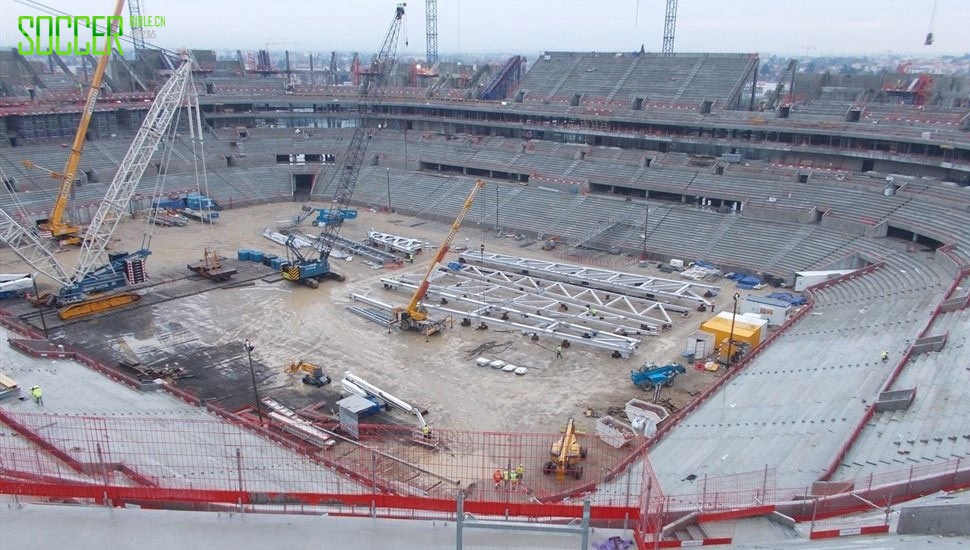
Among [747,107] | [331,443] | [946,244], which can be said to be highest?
[747,107]

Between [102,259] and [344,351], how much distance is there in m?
24.8

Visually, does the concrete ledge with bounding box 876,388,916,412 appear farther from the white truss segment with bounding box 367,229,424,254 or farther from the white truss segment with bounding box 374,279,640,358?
the white truss segment with bounding box 367,229,424,254

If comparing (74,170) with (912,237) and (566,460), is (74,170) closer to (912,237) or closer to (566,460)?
(566,460)

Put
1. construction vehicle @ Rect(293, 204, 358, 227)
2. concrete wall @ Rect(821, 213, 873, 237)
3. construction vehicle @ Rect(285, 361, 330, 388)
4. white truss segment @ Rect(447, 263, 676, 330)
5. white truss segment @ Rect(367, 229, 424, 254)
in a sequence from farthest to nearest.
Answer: construction vehicle @ Rect(293, 204, 358, 227) < white truss segment @ Rect(367, 229, 424, 254) < concrete wall @ Rect(821, 213, 873, 237) < white truss segment @ Rect(447, 263, 676, 330) < construction vehicle @ Rect(285, 361, 330, 388)

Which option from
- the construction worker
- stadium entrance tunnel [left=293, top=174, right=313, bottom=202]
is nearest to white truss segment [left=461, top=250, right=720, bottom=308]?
the construction worker

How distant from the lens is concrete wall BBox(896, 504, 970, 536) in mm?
12547

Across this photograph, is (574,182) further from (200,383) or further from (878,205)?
(200,383)

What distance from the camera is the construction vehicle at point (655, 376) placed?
29094mm

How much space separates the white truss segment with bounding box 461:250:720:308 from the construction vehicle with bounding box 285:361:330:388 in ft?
61.6

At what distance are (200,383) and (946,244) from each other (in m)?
42.1

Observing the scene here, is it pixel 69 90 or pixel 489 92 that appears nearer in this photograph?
pixel 69 90

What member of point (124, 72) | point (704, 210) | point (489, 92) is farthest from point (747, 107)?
point (124, 72)

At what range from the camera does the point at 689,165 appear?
61375 mm

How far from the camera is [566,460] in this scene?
22984mm
